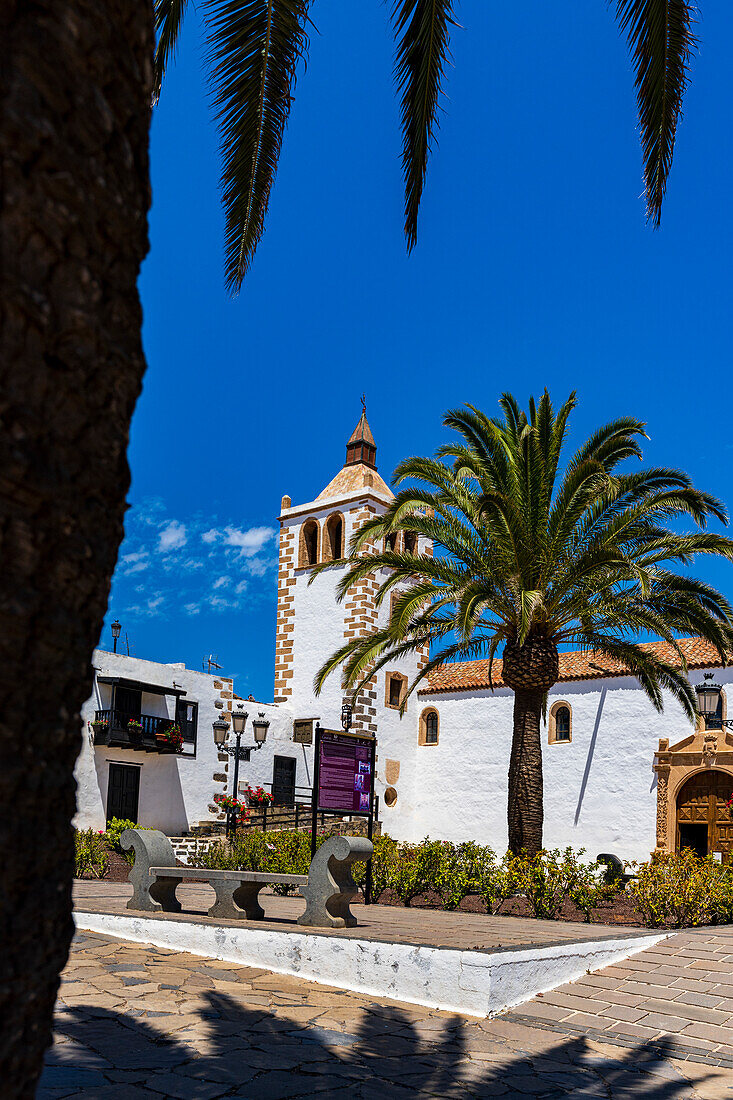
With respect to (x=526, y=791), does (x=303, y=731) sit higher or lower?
higher

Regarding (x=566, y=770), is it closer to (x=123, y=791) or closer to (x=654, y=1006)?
(x=123, y=791)

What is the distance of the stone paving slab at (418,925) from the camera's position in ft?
23.9

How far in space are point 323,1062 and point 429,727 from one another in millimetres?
23570

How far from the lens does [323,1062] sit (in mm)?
4812

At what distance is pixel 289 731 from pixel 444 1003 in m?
21.4

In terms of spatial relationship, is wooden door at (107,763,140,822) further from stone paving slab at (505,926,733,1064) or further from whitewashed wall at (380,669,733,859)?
stone paving slab at (505,926,733,1064)

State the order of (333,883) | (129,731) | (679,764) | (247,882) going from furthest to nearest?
(129,731)
(679,764)
(247,882)
(333,883)

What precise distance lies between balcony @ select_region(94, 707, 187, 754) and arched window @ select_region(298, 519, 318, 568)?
6950mm

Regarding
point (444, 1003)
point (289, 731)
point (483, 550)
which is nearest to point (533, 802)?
point (483, 550)

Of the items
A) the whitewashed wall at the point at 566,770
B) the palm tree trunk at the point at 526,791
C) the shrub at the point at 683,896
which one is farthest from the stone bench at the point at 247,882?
the whitewashed wall at the point at 566,770

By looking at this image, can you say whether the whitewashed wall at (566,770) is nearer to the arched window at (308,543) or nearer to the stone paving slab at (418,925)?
the arched window at (308,543)

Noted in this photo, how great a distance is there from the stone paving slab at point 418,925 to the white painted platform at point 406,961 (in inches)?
3.9

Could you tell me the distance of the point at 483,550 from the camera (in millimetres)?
14312

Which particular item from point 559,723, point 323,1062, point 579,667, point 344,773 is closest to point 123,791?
point 559,723
